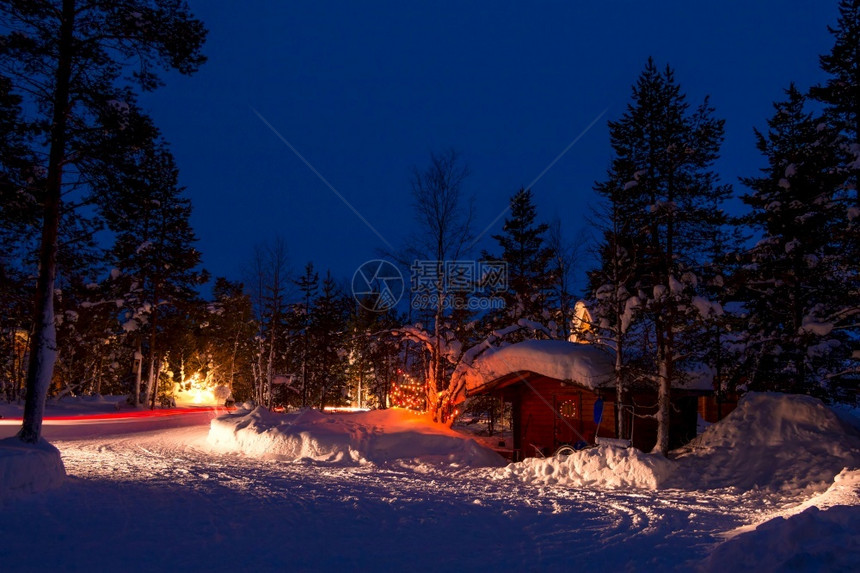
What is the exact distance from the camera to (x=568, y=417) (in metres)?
21.5

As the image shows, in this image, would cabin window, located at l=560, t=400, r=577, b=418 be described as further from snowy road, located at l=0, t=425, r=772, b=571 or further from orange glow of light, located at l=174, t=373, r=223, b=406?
orange glow of light, located at l=174, t=373, r=223, b=406

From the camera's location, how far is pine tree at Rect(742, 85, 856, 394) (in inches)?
674

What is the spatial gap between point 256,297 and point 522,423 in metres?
23.5

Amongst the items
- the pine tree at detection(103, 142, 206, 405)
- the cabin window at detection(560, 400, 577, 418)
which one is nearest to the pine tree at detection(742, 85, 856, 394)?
the cabin window at detection(560, 400, 577, 418)

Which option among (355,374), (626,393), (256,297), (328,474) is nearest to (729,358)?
(626,393)

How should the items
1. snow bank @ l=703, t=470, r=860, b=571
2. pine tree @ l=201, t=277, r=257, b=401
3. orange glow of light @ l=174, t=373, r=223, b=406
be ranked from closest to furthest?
snow bank @ l=703, t=470, r=860, b=571 < orange glow of light @ l=174, t=373, r=223, b=406 < pine tree @ l=201, t=277, r=257, b=401

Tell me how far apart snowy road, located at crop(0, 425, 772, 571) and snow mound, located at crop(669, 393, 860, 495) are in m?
2.03

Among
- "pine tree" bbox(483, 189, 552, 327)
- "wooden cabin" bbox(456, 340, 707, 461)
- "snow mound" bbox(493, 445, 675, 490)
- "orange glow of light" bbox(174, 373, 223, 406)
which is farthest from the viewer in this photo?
"orange glow of light" bbox(174, 373, 223, 406)

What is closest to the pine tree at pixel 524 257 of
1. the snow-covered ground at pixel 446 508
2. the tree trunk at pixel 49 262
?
the snow-covered ground at pixel 446 508

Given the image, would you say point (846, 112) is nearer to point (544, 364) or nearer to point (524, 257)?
point (544, 364)

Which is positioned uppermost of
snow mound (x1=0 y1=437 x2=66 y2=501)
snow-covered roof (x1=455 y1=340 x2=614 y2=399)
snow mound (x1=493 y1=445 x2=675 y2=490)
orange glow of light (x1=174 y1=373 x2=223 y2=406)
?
snow-covered roof (x1=455 y1=340 x2=614 y2=399)

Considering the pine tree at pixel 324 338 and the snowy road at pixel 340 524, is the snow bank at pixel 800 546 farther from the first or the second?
the pine tree at pixel 324 338

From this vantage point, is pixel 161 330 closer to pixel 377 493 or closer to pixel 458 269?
pixel 458 269

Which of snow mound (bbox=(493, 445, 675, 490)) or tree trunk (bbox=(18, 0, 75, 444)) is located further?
snow mound (bbox=(493, 445, 675, 490))
